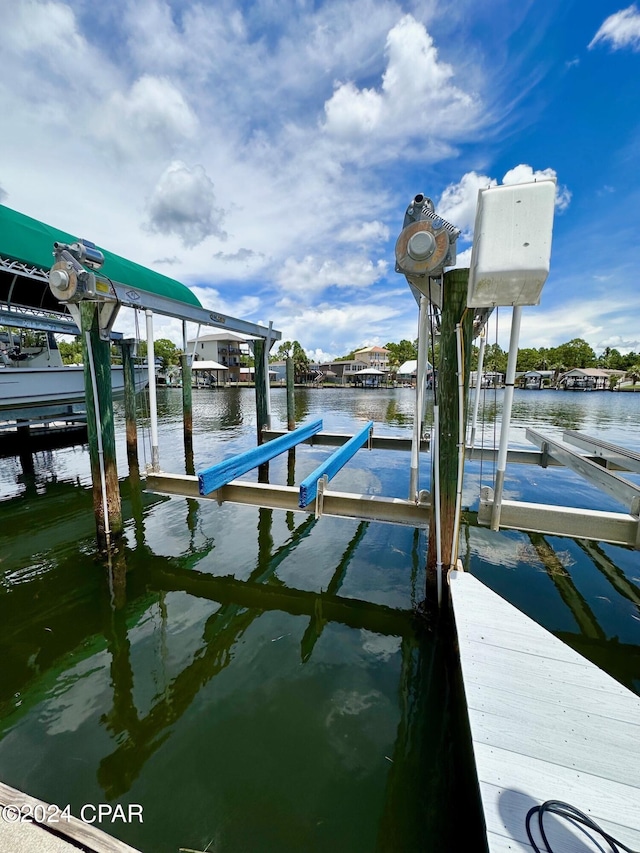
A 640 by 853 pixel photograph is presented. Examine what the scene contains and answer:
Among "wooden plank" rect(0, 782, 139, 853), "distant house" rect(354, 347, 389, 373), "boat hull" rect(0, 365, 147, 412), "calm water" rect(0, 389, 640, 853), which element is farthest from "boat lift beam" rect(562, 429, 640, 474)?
"distant house" rect(354, 347, 389, 373)

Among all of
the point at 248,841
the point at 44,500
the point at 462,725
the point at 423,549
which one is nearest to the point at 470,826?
the point at 462,725

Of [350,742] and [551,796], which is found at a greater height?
[551,796]

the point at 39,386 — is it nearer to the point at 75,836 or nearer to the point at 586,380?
the point at 75,836

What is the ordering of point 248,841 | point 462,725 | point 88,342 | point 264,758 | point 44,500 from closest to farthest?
1. point 248,841
2. point 264,758
3. point 462,725
4. point 88,342
5. point 44,500

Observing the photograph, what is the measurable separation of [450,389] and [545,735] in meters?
2.73

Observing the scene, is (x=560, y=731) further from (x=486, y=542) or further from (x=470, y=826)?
(x=486, y=542)

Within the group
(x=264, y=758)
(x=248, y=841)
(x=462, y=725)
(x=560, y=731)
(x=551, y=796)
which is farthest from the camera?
(x=462, y=725)

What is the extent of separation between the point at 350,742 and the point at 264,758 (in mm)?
706

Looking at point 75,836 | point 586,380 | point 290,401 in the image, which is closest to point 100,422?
point 75,836

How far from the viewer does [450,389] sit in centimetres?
370

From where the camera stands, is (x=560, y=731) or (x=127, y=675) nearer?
(x=560, y=731)

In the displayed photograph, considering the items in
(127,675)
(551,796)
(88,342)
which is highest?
(88,342)

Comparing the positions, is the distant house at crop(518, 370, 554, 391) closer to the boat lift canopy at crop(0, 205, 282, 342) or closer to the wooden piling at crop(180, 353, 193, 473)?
the boat lift canopy at crop(0, 205, 282, 342)

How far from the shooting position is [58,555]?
606 cm
